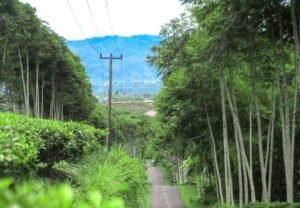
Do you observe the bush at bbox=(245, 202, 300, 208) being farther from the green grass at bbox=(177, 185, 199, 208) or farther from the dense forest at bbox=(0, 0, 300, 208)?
the green grass at bbox=(177, 185, 199, 208)

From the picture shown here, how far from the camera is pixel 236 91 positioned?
24469 mm

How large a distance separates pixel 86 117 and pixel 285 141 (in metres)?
44.7

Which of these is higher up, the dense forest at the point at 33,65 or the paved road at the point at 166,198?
the dense forest at the point at 33,65

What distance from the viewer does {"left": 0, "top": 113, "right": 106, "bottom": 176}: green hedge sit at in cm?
400

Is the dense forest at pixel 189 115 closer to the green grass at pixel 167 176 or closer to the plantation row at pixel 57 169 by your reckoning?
the plantation row at pixel 57 169

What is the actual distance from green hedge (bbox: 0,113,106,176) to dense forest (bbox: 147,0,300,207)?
16.6ft

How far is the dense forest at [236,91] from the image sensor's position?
46.5ft

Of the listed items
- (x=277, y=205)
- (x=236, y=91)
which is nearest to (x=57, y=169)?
(x=277, y=205)

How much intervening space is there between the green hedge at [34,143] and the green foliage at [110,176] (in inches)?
14.5

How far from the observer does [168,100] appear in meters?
26.3

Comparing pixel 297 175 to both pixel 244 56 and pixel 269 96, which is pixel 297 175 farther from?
pixel 244 56

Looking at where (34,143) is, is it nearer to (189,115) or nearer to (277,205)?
(277,205)

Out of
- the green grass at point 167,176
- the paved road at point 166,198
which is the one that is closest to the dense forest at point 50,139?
the paved road at point 166,198

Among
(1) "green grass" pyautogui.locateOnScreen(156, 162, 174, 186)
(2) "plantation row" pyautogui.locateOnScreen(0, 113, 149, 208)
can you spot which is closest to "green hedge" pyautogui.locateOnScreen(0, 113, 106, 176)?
(2) "plantation row" pyautogui.locateOnScreen(0, 113, 149, 208)
